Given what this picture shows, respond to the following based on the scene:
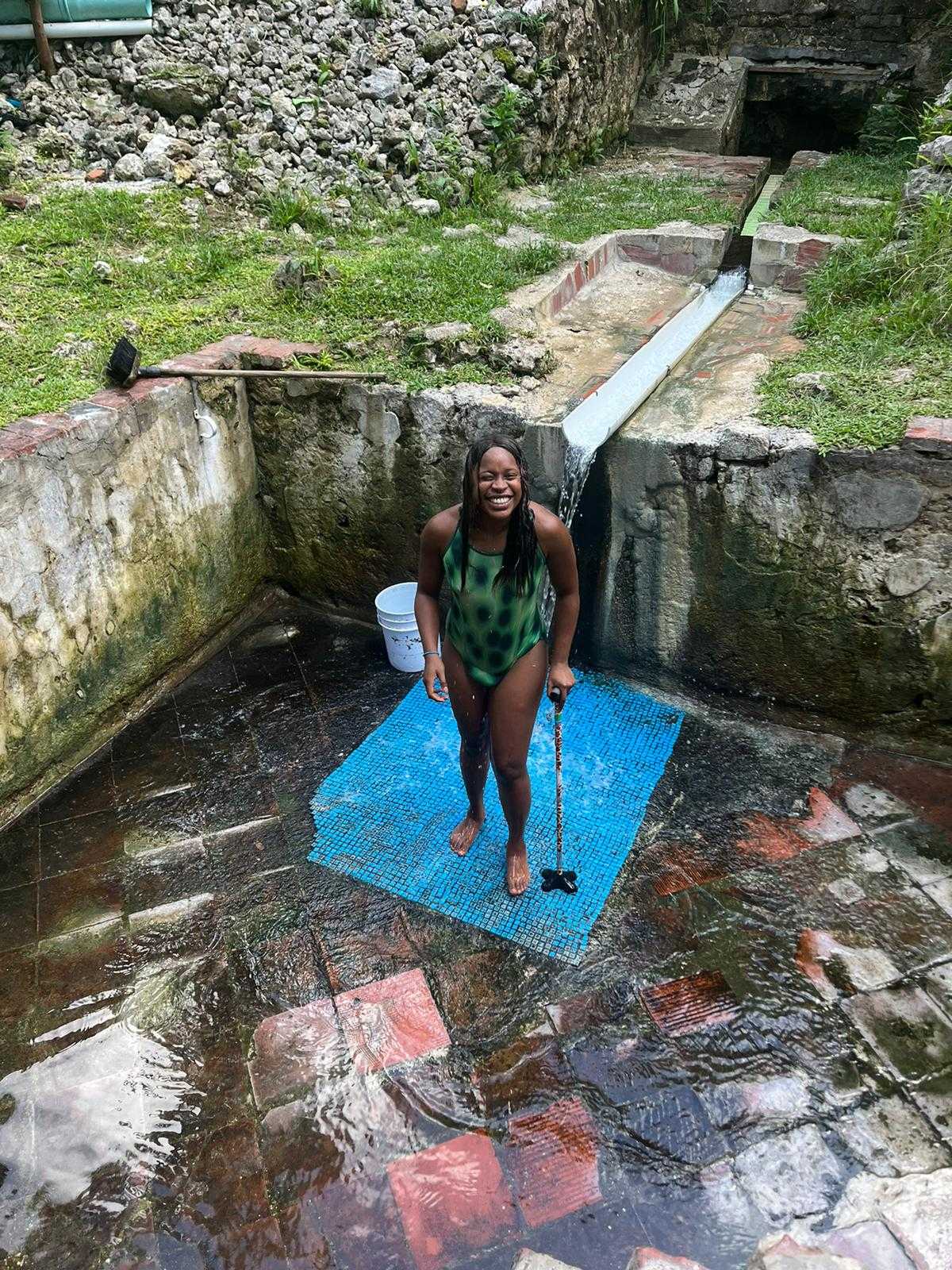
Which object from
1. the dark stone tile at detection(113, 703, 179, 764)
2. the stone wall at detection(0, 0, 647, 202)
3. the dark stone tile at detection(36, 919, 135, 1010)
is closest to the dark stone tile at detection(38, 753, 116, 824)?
the dark stone tile at detection(113, 703, 179, 764)

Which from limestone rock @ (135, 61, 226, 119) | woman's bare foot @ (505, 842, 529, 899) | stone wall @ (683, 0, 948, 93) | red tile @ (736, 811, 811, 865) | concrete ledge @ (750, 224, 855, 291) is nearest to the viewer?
woman's bare foot @ (505, 842, 529, 899)

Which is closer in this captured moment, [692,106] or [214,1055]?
[214,1055]

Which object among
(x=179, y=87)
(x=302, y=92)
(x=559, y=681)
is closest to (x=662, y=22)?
(x=302, y=92)

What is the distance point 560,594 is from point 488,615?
311mm

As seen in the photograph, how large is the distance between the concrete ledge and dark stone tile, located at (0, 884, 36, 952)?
5950 millimetres

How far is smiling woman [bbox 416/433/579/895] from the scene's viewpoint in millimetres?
3029

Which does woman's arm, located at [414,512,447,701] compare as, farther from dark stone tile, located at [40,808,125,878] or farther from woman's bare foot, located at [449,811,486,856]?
dark stone tile, located at [40,808,125,878]

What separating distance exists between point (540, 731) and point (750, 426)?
1.87 m

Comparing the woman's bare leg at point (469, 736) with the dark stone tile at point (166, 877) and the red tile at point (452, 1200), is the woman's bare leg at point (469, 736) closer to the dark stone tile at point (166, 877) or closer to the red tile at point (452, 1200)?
the dark stone tile at point (166, 877)

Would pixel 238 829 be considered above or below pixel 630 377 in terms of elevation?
below

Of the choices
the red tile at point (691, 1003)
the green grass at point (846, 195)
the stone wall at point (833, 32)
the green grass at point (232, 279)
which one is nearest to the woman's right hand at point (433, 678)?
the red tile at point (691, 1003)

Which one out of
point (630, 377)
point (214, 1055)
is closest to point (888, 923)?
point (214, 1055)

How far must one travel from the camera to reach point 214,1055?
125 inches

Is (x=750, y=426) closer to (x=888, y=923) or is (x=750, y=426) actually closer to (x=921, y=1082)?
(x=888, y=923)
